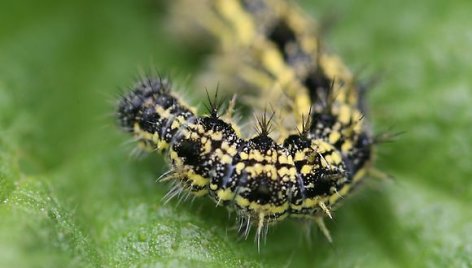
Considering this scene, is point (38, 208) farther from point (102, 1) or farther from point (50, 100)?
point (102, 1)

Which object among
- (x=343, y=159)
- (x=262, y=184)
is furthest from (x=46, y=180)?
(x=343, y=159)

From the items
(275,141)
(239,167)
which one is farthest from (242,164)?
(275,141)

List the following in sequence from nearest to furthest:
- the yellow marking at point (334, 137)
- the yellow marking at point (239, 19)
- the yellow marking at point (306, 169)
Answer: the yellow marking at point (306, 169)
the yellow marking at point (334, 137)
the yellow marking at point (239, 19)

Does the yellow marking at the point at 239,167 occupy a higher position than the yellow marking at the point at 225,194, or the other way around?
the yellow marking at the point at 239,167

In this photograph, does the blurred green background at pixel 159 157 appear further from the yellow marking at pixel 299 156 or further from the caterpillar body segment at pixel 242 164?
the yellow marking at pixel 299 156

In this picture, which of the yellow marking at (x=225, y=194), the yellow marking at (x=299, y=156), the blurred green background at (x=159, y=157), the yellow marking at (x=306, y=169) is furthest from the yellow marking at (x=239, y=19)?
the yellow marking at (x=225, y=194)

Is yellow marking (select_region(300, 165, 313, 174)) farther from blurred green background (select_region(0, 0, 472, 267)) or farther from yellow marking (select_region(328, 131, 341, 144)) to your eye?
blurred green background (select_region(0, 0, 472, 267))

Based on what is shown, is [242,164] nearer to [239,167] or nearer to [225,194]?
[239,167]
